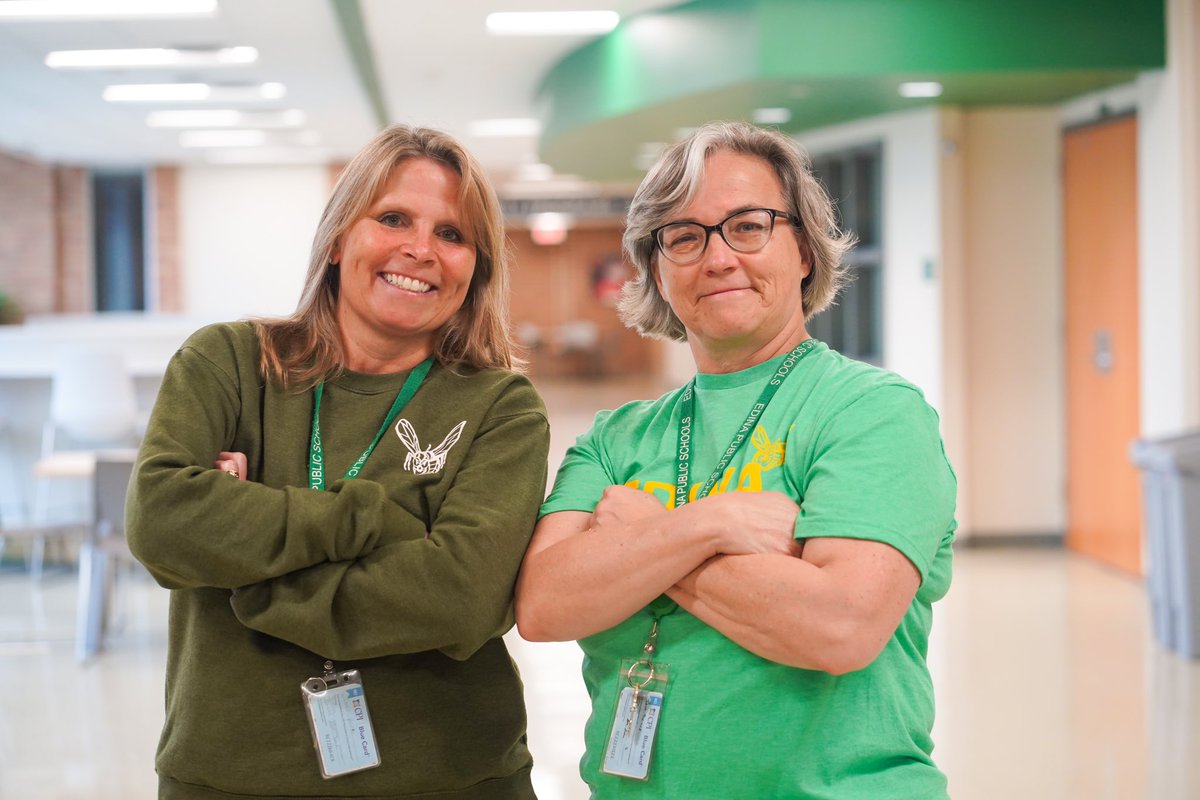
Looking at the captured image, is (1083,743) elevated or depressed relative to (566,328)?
depressed

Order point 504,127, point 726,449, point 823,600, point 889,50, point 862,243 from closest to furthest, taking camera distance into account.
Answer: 1. point 823,600
2. point 726,449
3. point 889,50
4. point 862,243
5. point 504,127

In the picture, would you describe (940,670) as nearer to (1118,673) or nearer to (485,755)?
(1118,673)

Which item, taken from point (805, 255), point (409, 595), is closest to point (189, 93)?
point (805, 255)

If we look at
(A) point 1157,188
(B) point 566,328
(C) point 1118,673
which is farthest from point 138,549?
(B) point 566,328

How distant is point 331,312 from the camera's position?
6.00 ft

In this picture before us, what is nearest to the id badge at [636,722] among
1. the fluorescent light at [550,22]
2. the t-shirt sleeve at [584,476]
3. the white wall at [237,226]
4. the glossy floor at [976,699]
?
the t-shirt sleeve at [584,476]

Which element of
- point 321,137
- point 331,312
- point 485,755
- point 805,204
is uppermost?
point 321,137

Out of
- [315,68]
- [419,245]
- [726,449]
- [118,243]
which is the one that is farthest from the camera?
[118,243]

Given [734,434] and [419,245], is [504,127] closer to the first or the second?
[419,245]

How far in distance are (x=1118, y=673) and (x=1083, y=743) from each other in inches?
38.5

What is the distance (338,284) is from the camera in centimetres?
186

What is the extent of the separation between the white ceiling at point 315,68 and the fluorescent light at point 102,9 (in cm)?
17

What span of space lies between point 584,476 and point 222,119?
11.8m

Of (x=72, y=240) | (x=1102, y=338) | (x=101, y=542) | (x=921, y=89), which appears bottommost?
(x=101, y=542)
